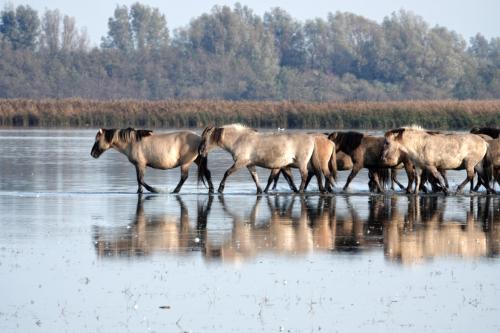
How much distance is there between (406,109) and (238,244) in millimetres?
43908

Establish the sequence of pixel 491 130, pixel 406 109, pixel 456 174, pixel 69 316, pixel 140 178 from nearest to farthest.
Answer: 1. pixel 69 316
2. pixel 140 178
3. pixel 491 130
4. pixel 456 174
5. pixel 406 109

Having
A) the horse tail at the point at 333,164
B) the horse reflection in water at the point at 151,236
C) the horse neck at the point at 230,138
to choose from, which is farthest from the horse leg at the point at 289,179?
the horse reflection in water at the point at 151,236

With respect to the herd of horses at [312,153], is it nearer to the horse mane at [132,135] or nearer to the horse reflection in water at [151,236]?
the horse mane at [132,135]

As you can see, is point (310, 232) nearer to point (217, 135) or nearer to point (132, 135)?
point (217, 135)

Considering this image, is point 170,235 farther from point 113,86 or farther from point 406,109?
point 113,86

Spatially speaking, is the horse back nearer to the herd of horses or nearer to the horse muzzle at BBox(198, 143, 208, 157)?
the herd of horses

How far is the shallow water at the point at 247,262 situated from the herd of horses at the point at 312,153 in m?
0.63

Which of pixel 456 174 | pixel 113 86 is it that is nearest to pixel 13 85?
pixel 113 86

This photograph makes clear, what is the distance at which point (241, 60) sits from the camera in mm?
127750

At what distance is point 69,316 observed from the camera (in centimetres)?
990

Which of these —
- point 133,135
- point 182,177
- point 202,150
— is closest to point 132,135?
point 133,135

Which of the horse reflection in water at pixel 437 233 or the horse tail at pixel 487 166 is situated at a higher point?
the horse tail at pixel 487 166

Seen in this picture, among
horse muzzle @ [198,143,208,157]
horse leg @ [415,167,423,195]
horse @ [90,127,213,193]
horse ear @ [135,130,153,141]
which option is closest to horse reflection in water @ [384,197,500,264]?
horse leg @ [415,167,423,195]

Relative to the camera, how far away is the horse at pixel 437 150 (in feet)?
69.5
